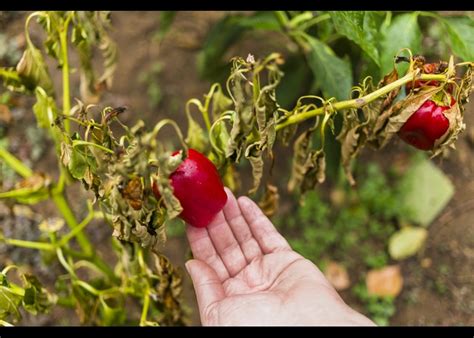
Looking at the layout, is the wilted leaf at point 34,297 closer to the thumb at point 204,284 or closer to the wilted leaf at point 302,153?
the thumb at point 204,284

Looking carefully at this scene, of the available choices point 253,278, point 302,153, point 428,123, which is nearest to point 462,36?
point 428,123

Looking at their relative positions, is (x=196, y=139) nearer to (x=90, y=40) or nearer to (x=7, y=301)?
(x=90, y=40)

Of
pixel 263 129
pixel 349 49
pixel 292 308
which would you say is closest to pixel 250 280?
pixel 292 308

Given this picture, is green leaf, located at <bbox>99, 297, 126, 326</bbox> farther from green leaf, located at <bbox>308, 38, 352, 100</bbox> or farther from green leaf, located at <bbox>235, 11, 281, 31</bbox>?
green leaf, located at <bbox>235, 11, 281, 31</bbox>

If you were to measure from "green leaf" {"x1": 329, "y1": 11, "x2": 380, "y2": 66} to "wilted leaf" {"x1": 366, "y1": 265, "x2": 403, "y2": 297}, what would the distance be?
829mm

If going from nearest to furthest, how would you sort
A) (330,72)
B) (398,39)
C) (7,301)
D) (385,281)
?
1. (7,301)
2. (398,39)
3. (330,72)
4. (385,281)

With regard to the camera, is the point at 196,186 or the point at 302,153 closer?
the point at 196,186

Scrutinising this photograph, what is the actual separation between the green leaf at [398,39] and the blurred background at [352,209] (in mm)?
470

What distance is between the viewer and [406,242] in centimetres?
176

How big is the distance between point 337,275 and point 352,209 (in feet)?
0.66

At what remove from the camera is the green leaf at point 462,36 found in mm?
1089

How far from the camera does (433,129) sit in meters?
1.00

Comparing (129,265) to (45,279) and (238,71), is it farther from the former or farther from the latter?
Result: (45,279)

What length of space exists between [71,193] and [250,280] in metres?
0.87
